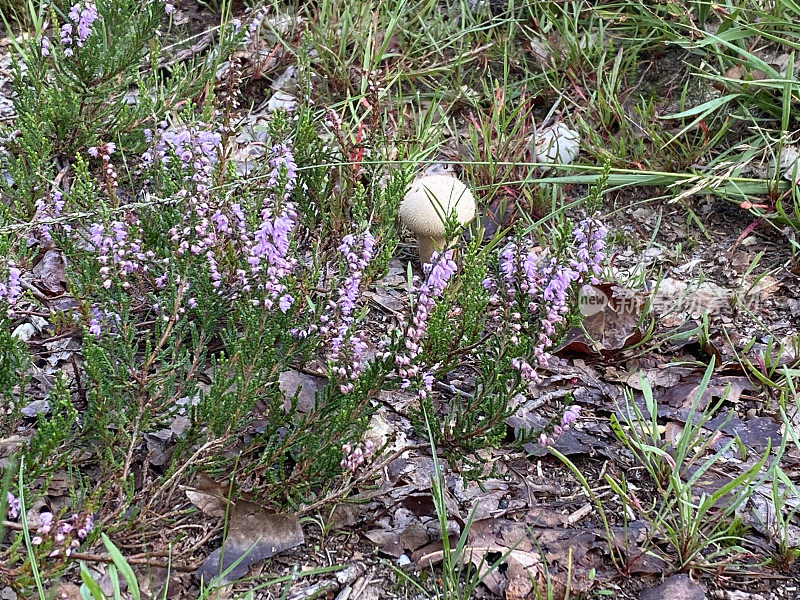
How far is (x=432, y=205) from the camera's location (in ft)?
10.2

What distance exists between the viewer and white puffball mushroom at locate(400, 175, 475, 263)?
125 inches

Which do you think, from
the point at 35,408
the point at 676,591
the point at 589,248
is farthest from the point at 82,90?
the point at 676,591

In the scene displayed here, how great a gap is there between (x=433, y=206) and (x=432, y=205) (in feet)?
0.06

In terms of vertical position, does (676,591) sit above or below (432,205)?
Result: below

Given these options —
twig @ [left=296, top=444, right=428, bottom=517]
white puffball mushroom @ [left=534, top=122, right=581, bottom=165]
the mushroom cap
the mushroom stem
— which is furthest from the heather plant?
twig @ [left=296, top=444, right=428, bottom=517]

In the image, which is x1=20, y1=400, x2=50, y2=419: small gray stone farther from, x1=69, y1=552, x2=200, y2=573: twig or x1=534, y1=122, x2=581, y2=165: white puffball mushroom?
x1=534, y1=122, x2=581, y2=165: white puffball mushroom

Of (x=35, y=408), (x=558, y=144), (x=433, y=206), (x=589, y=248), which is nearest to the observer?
(x=589, y=248)

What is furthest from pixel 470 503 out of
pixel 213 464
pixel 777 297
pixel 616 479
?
pixel 777 297

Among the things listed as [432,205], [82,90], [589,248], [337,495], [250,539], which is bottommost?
[250,539]

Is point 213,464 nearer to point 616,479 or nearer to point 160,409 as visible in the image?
point 160,409

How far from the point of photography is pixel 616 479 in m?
2.53

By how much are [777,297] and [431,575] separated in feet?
6.69

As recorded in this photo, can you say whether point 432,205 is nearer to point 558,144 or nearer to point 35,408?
point 558,144

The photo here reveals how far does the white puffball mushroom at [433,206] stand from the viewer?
3.17 metres
